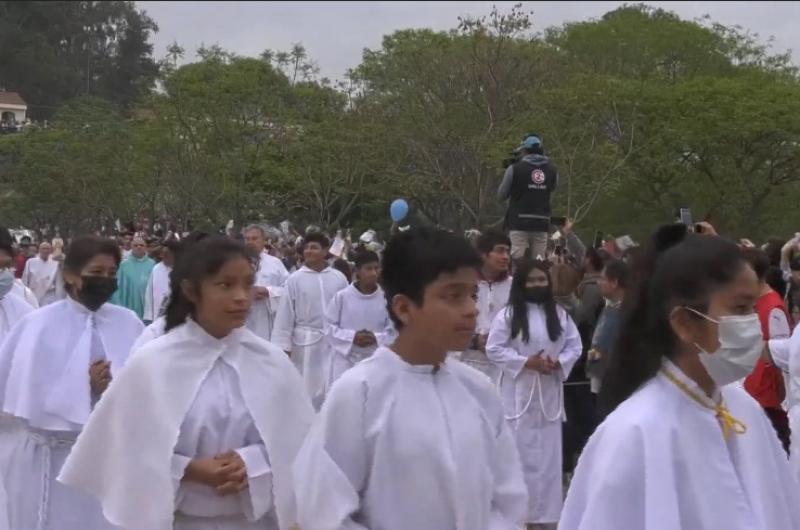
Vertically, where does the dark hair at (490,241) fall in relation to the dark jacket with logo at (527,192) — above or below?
below

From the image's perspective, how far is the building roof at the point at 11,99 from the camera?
64244 millimetres

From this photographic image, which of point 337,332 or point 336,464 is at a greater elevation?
point 336,464

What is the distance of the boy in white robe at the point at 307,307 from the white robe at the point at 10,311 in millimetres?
4782

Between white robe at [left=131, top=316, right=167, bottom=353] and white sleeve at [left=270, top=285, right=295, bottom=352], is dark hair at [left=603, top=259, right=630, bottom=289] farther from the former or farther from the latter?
white sleeve at [left=270, top=285, right=295, bottom=352]

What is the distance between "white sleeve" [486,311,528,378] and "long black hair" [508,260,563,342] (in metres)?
0.07

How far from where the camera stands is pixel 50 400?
22.1ft

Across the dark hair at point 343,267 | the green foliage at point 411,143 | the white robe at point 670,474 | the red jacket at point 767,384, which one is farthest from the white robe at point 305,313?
the green foliage at point 411,143

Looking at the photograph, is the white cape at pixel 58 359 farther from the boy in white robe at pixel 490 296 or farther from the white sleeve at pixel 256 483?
the boy in white robe at pixel 490 296

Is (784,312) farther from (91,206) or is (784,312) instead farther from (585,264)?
(91,206)

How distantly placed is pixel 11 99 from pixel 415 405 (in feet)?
216

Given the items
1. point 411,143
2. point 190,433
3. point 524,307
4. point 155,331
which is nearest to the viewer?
point 190,433

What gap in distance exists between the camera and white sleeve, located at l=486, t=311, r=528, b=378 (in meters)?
9.44

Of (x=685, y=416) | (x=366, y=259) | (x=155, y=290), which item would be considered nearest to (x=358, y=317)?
(x=366, y=259)

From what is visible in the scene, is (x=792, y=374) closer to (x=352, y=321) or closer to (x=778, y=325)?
(x=778, y=325)
